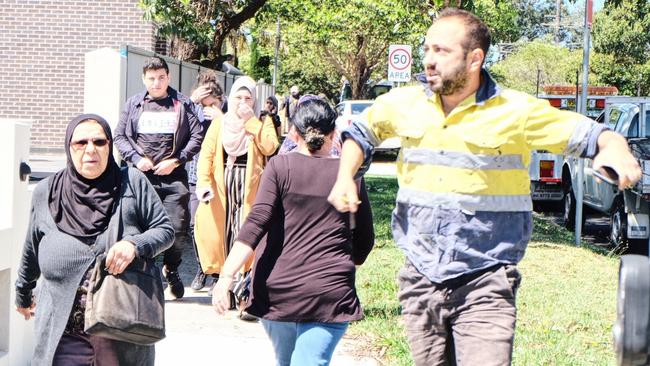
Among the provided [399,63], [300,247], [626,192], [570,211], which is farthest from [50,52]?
[300,247]

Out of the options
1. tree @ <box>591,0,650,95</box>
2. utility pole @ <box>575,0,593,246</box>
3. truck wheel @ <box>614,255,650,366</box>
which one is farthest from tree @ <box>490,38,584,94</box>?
truck wheel @ <box>614,255,650,366</box>

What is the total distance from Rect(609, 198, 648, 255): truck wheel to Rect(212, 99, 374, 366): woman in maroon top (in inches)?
358

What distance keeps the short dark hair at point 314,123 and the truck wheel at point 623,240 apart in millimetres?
8811

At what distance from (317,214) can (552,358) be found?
8.63 feet

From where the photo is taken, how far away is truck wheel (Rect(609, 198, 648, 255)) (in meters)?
13.1

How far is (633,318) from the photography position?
2557mm

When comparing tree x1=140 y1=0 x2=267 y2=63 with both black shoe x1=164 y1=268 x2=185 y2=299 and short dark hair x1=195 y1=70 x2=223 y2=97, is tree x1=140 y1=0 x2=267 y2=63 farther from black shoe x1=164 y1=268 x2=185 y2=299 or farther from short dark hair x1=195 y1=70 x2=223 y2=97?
black shoe x1=164 y1=268 x2=185 y2=299

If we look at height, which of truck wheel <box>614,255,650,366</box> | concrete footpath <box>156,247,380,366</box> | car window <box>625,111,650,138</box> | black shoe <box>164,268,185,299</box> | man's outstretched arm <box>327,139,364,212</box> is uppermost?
car window <box>625,111,650,138</box>

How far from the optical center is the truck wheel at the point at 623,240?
13.1m

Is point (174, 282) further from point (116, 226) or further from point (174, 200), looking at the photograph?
point (116, 226)

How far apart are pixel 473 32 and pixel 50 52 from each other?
19.2m

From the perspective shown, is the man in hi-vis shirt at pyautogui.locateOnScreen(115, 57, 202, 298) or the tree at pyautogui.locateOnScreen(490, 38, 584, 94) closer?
the man in hi-vis shirt at pyautogui.locateOnScreen(115, 57, 202, 298)

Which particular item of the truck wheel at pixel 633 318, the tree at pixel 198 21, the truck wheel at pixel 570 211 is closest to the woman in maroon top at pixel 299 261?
the truck wheel at pixel 633 318

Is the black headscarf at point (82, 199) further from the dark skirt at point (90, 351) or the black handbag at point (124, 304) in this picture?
the dark skirt at point (90, 351)
